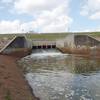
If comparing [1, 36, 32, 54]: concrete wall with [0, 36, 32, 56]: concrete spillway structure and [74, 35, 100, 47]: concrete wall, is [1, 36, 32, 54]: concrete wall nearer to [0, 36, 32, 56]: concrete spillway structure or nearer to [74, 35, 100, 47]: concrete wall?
[0, 36, 32, 56]: concrete spillway structure

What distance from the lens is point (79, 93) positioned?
1706cm

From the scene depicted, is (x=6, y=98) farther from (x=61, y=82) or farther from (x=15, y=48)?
(x=15, y=48)

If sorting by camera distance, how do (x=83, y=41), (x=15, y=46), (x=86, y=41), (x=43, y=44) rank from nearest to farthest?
(x=15, y=46)
(x=86, y=41)
(x=83, y=41)
(x=43, y=44)

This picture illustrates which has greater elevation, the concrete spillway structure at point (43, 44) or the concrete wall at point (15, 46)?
the concrete wall at point (15, 46)

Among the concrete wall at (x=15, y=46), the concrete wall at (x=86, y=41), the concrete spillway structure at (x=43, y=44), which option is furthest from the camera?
the concrete spillway structure at (x=43, y=44)

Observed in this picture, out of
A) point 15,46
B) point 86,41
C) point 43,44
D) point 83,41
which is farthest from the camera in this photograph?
point 43,44

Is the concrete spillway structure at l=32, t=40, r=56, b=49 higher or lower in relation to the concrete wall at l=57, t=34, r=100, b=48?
lower

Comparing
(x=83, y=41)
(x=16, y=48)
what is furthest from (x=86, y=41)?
(x=16, y=48)

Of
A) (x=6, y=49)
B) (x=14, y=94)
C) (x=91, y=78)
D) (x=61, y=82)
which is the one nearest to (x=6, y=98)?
(x=14, y=94)

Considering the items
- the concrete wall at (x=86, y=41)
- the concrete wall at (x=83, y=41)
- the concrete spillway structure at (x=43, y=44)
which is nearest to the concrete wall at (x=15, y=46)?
the concrete wall at (x=83, y=41)

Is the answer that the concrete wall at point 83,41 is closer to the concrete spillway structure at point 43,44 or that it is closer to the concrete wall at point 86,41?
the concrete wall at point 86,41

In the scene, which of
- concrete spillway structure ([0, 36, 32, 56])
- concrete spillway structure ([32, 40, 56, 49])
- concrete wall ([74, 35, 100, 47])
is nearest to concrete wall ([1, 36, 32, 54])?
concrete spillway structure ([0, 36, 32, 56])

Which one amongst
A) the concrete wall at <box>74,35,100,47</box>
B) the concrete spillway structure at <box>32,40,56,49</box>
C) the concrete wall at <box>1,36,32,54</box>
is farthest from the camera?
the concrete spillway structure at <box>32,40,56,49</box>

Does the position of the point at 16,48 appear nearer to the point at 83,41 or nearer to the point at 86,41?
the point at 83,41
